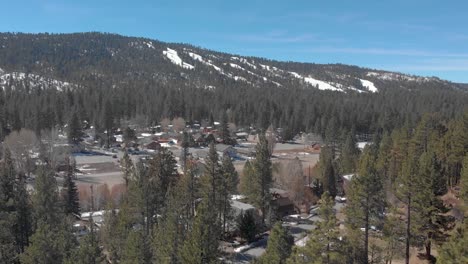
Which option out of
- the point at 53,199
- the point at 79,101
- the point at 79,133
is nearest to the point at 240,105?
the point at 79,101

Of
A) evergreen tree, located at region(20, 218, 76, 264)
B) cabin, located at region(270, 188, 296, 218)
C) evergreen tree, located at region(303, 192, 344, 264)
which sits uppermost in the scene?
evergreen tree, located at region(303, 192, 344, 264)

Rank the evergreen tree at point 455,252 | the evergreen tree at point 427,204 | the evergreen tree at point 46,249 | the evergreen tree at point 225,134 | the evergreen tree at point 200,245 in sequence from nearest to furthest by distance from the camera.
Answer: the evergreen tree at point 455,252 < the evergreen tree at point 200,245 < the evergreen tree at point 46,249 < the evergreen tree at point 427,204 < the evergreen tree at point 225,134

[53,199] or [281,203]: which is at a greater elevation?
[53,199]

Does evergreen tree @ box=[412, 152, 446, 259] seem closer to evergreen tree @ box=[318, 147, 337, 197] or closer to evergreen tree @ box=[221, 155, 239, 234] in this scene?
evergreen tree @ box=[221, 155, 239, 234]

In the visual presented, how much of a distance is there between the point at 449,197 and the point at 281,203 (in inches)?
678

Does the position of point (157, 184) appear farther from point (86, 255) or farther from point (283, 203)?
point (283, 203)

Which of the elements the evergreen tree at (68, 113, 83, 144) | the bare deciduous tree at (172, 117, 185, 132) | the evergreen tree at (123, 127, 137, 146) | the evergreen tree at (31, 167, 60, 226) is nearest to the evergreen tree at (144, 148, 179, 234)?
the evergreen tree at (31, 167, 60, 226)

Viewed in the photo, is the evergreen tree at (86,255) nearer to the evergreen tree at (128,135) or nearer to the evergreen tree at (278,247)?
the evergreen tree at (278,247)

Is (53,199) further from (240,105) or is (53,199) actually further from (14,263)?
(240,105)

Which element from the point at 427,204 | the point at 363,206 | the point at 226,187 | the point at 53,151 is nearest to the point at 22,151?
the point at 53,151

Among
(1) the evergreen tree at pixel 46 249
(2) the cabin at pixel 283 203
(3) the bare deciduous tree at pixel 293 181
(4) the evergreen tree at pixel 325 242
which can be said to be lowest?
(2) the cabin at pixel 283 203

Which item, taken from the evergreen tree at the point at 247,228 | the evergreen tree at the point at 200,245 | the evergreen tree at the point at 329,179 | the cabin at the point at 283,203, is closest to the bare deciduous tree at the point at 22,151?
the cabin at the point at 283,203

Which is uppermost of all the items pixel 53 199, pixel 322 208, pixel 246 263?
pixel 322 208

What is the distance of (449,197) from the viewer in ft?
133
